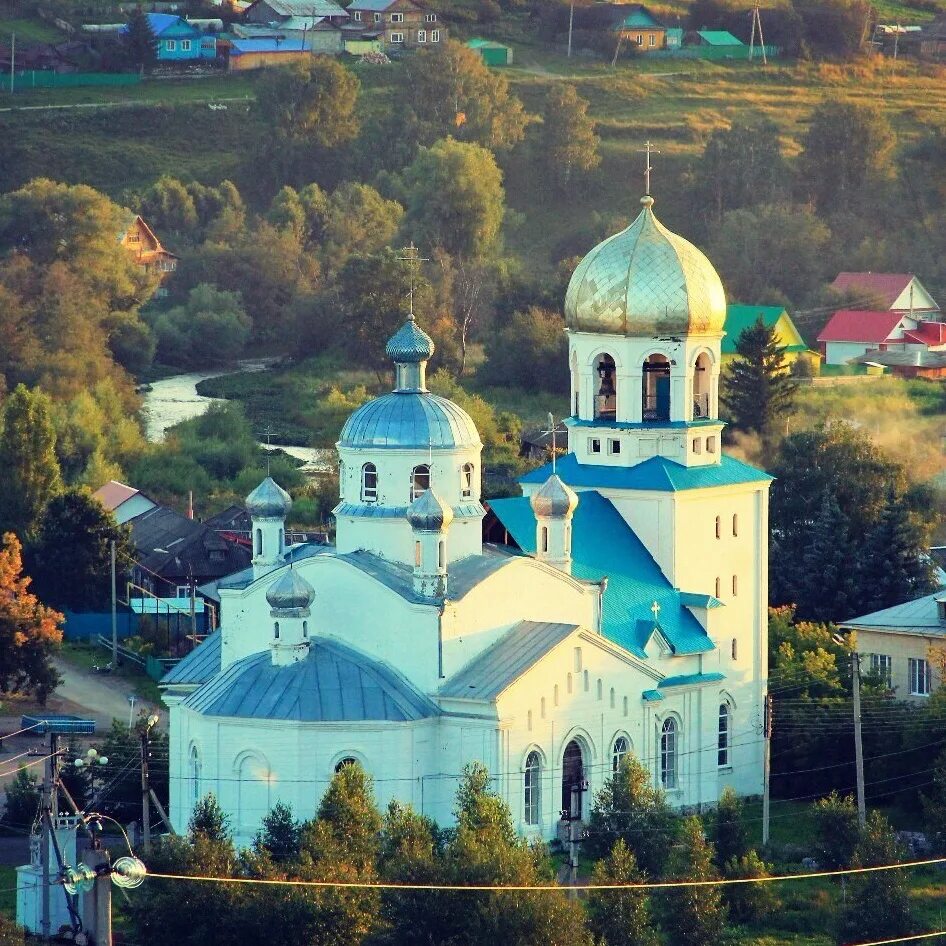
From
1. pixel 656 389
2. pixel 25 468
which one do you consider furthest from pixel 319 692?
pixel 25 468

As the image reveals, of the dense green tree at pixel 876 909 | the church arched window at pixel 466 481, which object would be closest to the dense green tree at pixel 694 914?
the dense green tree at pixel 876 909

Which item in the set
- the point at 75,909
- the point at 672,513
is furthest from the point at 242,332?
the point at 75,909

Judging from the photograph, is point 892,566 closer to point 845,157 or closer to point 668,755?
point 668,755

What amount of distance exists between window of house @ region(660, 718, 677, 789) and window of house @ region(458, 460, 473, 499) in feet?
12.2

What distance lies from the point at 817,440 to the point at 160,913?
2095cm

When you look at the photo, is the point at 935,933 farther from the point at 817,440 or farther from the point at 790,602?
the point at 817,440

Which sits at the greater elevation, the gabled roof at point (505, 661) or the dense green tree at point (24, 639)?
the gabled roof at point (505, 661)

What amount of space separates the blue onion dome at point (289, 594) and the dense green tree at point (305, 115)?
159ft

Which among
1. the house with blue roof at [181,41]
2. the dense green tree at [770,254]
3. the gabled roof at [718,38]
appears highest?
the house with blue roof at [181,41]

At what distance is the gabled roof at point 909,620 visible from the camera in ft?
149

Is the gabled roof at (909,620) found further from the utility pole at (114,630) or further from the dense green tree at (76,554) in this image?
the dense green tree at (76,554)

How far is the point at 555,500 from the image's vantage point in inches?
1615

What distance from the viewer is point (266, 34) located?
9356 centimetres

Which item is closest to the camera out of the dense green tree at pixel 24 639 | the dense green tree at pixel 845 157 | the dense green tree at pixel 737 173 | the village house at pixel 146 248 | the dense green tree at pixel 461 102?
the dense green tree at pixel 24 639
